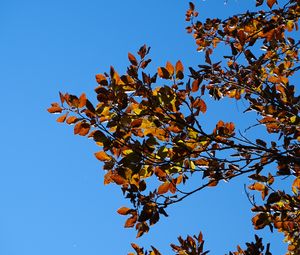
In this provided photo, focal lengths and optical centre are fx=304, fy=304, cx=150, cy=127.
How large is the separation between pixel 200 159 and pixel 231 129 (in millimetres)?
360

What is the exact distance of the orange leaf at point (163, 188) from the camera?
88.7 inches

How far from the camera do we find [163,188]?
89.5 inches

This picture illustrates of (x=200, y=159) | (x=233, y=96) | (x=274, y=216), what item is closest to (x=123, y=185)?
(x=200, y=159)

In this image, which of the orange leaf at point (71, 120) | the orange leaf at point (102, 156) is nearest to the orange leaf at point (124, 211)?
the orange leaf at point (102, 156)

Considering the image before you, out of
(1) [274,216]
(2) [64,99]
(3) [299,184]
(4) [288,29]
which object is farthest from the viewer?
(4) [288,29]

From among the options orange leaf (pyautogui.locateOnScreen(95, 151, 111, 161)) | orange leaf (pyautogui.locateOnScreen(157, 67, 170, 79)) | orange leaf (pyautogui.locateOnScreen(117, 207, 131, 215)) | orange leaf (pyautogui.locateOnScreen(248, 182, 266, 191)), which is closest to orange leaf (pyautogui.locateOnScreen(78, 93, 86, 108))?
orange leaf (pyautogui.locateOnScreen(95, 151, 111, 161))

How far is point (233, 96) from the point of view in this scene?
353cm

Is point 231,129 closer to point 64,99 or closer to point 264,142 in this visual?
point 264,142

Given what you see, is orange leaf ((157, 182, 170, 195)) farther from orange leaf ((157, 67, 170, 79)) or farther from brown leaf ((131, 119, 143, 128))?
orange leaf ((157, 67, 170, 79))

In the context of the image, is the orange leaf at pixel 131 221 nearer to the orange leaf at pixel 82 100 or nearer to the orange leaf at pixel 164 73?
the orange leaf at pixel 82 100

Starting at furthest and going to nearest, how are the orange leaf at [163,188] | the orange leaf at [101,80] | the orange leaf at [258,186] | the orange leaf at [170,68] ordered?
the orange leaf at [258,186] < the orange leaf at [163,188] < the orange leaf at [170,68] < the orange leaf at [101,80]

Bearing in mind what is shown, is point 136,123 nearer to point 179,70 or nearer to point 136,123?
point 136,123

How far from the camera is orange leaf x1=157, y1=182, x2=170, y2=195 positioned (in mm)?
2254

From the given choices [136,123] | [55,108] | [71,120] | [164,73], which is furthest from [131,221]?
[164,73]
